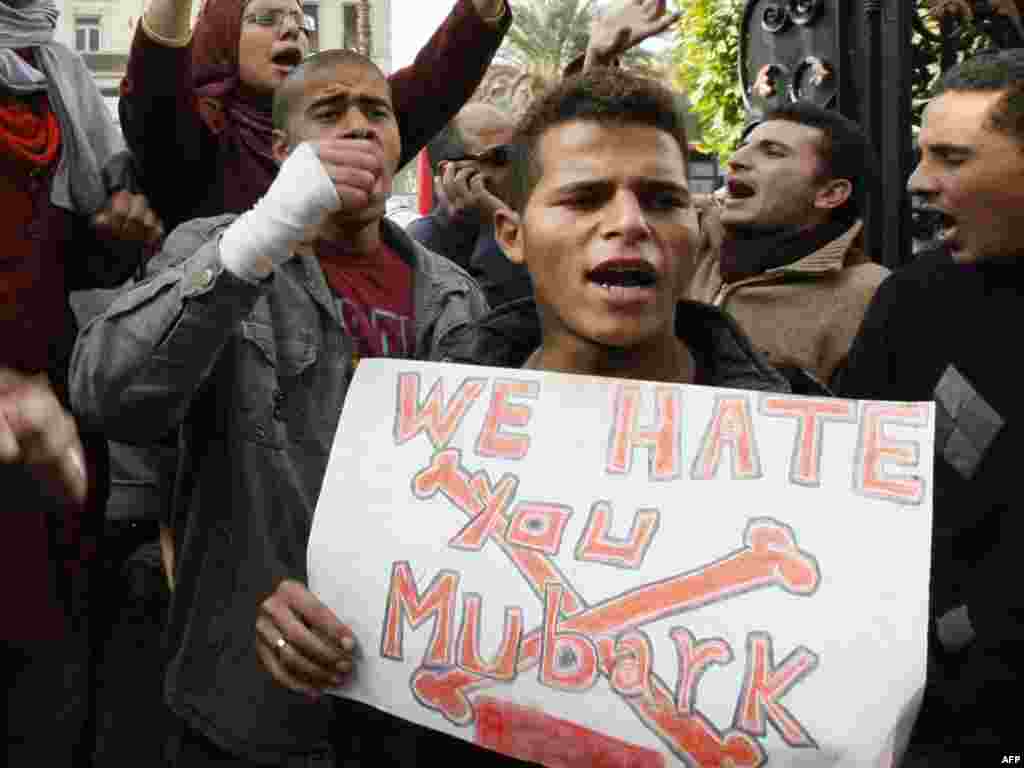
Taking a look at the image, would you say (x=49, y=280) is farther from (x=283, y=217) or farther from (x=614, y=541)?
(x=614, y=541)

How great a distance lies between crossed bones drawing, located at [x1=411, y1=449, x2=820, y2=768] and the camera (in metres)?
1.51

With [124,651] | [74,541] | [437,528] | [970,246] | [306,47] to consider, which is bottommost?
[124,651]

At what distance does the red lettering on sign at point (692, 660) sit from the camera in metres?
1.52

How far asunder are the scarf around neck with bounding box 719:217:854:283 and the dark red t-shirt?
1.04m

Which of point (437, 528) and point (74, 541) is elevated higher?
point (437, 528)

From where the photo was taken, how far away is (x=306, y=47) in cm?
328

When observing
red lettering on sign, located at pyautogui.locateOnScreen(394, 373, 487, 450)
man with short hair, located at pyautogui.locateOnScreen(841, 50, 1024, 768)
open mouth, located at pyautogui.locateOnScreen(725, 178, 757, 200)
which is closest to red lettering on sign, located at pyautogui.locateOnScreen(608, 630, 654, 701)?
red lettering on sign, located at pyautogui.locateOnScreen(394, 373, 487, 450)

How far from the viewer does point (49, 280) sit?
9.23 ft

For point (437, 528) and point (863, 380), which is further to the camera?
point (863, 380)

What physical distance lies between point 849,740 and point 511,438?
1.90ft

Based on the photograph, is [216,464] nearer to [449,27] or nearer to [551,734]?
[551,734]

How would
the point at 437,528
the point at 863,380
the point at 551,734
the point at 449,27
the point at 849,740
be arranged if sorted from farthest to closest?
the point at 449,27 → the point at 863,380 → the point at 437,528 → the point at 551,734 → the point at 849,740

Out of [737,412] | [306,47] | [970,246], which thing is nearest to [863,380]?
[970,246]

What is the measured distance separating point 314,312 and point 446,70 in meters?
0.96
